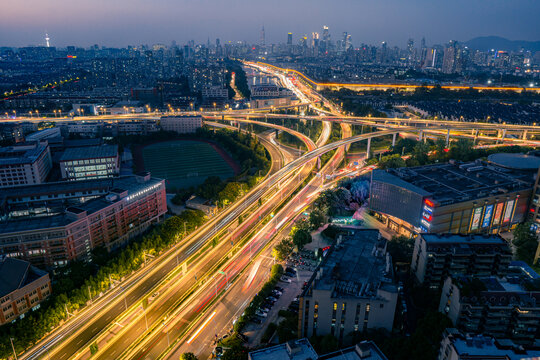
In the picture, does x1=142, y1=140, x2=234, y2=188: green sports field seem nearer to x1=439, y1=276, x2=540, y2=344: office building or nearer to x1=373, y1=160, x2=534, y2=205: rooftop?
x1=373, y1=160, x2=534, y2=205: rooftop

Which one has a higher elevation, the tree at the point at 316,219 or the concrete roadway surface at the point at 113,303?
the tree at the point at 316,219

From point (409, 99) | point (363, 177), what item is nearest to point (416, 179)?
point (363, 177)

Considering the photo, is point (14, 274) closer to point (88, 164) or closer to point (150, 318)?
point (150, 318)

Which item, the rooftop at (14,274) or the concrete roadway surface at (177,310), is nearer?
the concrete roadway surface at (177,310)

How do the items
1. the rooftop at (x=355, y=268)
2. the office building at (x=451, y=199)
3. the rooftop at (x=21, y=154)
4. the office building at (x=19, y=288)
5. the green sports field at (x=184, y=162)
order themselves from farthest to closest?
the green sports field at (x=184, y=162) < the rooftop at (x=21, y=154) < the office building at (x=451, y=199) < the office building at (x=19, y=288) < the rooftop at (x=355, y=268)

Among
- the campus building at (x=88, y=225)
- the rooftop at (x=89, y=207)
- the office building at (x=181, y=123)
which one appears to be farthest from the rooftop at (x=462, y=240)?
the office building at (x=181, y=123)

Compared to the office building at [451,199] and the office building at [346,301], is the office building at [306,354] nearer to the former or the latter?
the office building at [346,301]

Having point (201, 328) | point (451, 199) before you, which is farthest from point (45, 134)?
point (451, 199)
